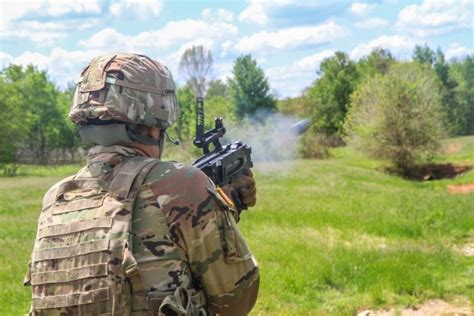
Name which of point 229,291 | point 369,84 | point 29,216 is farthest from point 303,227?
point 369,84

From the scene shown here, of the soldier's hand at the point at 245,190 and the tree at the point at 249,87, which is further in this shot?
the tree at the point at 249,87

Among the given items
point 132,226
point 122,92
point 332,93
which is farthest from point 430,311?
point 332,93

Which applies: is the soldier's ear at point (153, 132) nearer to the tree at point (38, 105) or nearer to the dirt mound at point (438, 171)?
the dirt mound at point (438, 171)

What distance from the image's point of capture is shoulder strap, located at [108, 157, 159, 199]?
2287 mm

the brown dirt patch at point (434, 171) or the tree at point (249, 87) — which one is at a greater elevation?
the tree at point (249, 87)

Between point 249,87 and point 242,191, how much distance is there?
149 feet

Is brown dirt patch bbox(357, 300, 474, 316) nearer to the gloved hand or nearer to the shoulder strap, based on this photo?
the gloved hand

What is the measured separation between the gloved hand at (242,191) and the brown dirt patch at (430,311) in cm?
383

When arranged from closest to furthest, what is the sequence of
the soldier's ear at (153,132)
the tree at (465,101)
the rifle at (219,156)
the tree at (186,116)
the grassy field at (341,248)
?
the soldier's ear at (153,132) → the rifle at (219,156) → the grassy field at (341,248) → the tree at (186,116) → the tree at (465,101)

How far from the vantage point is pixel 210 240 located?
233cm

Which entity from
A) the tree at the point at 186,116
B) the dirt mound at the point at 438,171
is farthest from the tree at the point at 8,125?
the dirt mound at the point at 438,171

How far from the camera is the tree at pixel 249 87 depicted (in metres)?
47.6

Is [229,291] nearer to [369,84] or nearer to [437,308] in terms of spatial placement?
[437,308]

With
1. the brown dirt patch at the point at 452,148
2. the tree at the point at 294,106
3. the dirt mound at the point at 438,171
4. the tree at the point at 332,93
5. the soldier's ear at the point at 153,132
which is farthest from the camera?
the tree at the point at 294,106
